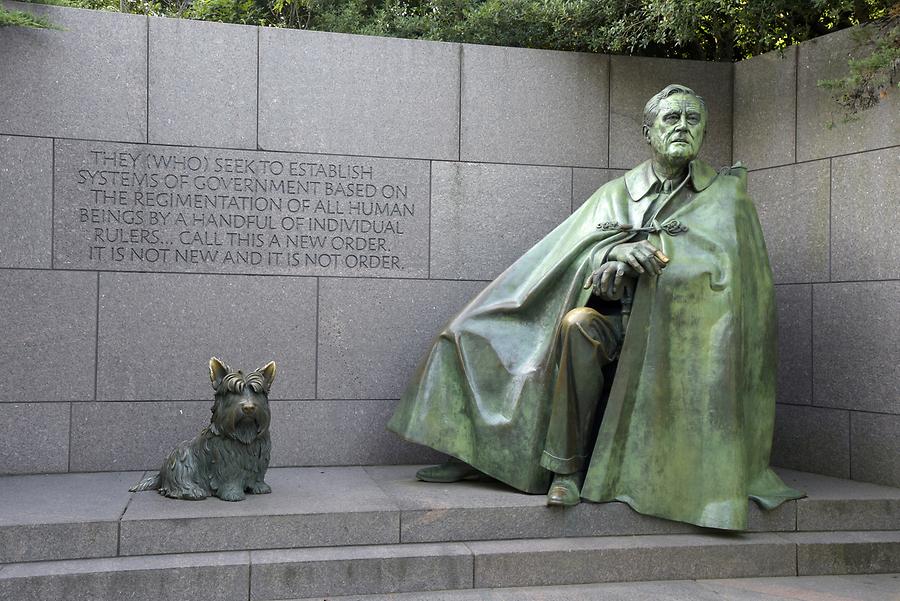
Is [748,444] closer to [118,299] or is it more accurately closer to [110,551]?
[110,551]

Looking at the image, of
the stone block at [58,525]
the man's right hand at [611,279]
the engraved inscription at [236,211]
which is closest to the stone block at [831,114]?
the man's right hand at [611,279]

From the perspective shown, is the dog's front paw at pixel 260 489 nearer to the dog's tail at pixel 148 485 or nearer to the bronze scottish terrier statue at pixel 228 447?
the bronze scottish terrier statue at pixel 228 447

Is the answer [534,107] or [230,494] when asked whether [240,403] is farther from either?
[534,107]

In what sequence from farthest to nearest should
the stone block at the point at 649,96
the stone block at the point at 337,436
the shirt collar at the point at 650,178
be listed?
the stone block at the point at 649,96 → the stone block at the point at 337,436 → the shirt collar at the point at 650,178

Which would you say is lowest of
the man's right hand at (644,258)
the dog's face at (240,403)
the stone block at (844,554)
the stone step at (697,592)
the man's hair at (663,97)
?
the stone step at (697,592)

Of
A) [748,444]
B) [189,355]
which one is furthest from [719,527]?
[189,355]

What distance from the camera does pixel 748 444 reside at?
5.77 m

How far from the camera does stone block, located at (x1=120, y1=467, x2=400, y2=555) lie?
4988 millimetres

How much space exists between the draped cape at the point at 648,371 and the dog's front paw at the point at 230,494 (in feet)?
3.61

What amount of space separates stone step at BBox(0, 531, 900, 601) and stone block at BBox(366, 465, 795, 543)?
2.2 inches

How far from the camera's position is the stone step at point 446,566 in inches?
188

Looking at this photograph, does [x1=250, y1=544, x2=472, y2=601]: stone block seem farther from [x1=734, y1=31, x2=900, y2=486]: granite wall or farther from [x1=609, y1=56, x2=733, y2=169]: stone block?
[x1=609, y1=56, x2=733, y2=169]: stone block

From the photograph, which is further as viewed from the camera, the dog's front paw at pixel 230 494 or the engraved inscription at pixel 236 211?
the engraved inscription at pixel 236 211

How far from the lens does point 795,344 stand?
718 centimetres
